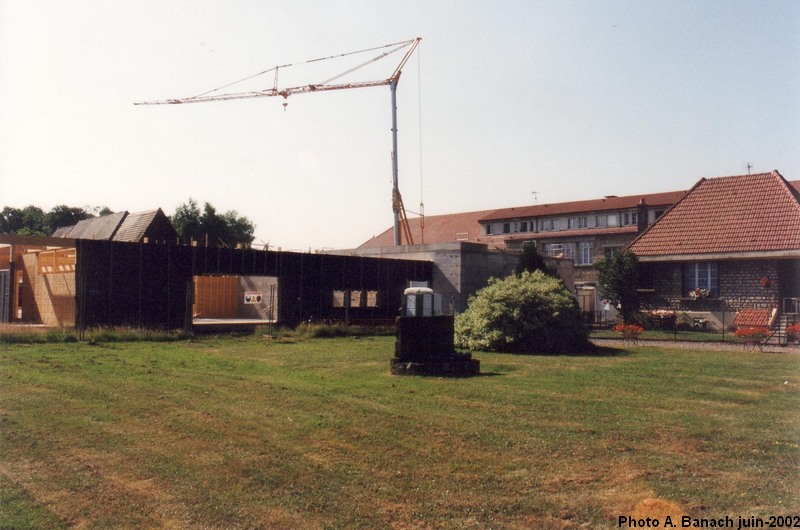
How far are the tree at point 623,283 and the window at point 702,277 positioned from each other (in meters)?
2.29

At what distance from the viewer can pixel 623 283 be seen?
1235 inches

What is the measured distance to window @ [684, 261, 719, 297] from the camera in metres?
30.4

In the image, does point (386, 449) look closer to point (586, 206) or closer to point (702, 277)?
point (702, 277)

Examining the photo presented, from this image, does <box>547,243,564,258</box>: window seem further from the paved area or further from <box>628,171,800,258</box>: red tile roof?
the paved area

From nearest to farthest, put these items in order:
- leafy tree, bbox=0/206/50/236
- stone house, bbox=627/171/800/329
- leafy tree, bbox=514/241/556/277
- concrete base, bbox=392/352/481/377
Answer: concrete base, bbox=392/352/481/377, stone house, bbox=627/171/800/329, leafy tree, bbox=514/241/556/277, leafy tree, bbox=0/206/50/236

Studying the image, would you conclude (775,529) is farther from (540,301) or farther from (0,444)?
(540,301)

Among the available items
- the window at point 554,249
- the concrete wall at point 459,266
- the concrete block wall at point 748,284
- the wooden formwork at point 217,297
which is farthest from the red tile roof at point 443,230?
the concrete block wall at point 748,284

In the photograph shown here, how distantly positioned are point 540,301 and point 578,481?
1463 cm

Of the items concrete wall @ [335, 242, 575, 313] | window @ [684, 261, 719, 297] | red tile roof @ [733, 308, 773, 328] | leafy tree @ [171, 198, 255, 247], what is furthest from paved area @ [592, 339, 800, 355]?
leafy tree @ [171, 198, 255, 247]

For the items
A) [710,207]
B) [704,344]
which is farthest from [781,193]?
[704,344]

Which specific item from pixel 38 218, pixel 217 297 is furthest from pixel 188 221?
pixel 217 297

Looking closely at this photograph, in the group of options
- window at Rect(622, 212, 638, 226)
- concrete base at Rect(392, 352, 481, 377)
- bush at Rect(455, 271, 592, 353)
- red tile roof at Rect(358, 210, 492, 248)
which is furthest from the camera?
red tile roof at Rect(358, 210, 492, 248)

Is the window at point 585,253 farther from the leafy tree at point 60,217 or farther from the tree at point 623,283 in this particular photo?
the leafy tree at point 60,217

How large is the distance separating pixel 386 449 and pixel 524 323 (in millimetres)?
13106
